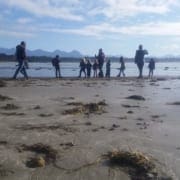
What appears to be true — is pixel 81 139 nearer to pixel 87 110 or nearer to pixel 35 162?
pixel 35 162

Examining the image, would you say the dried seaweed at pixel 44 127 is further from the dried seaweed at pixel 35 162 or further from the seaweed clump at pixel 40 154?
the dried seaweed at pixel 35 162

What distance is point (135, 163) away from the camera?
5.47m

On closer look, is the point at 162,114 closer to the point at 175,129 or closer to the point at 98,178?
the point at 175,129

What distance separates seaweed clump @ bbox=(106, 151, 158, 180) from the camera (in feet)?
17.0

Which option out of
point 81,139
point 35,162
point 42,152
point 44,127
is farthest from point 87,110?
point 35,162

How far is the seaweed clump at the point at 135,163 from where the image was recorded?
5.19 m

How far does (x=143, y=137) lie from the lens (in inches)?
283

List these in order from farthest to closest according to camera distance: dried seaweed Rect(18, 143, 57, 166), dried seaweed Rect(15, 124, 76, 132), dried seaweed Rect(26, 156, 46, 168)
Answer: dried seaweed Rect(15, 124, 76, 132), dried seaweed Rect(18, 143, 57, 166), dried seaweed Rect(26, 156, 46, 168)

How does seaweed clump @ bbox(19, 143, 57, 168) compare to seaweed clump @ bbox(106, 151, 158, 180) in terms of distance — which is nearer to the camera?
seaweed clump @ bbox(106, 151, 158, 180)

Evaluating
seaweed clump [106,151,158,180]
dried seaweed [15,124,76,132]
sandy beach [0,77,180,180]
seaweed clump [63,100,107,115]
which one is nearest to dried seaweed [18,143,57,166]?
sandy beach [0,77,180,180]

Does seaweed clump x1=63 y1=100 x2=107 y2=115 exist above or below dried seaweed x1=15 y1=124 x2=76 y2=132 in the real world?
below

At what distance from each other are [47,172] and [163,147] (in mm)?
2063

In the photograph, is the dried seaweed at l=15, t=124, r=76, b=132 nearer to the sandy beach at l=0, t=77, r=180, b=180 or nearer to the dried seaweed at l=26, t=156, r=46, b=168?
the sandy beach at l=0, t=77, r=180, b=180

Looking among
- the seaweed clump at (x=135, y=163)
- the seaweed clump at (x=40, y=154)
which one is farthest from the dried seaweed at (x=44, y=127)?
the seaweed clump at (x=135, y=163)
